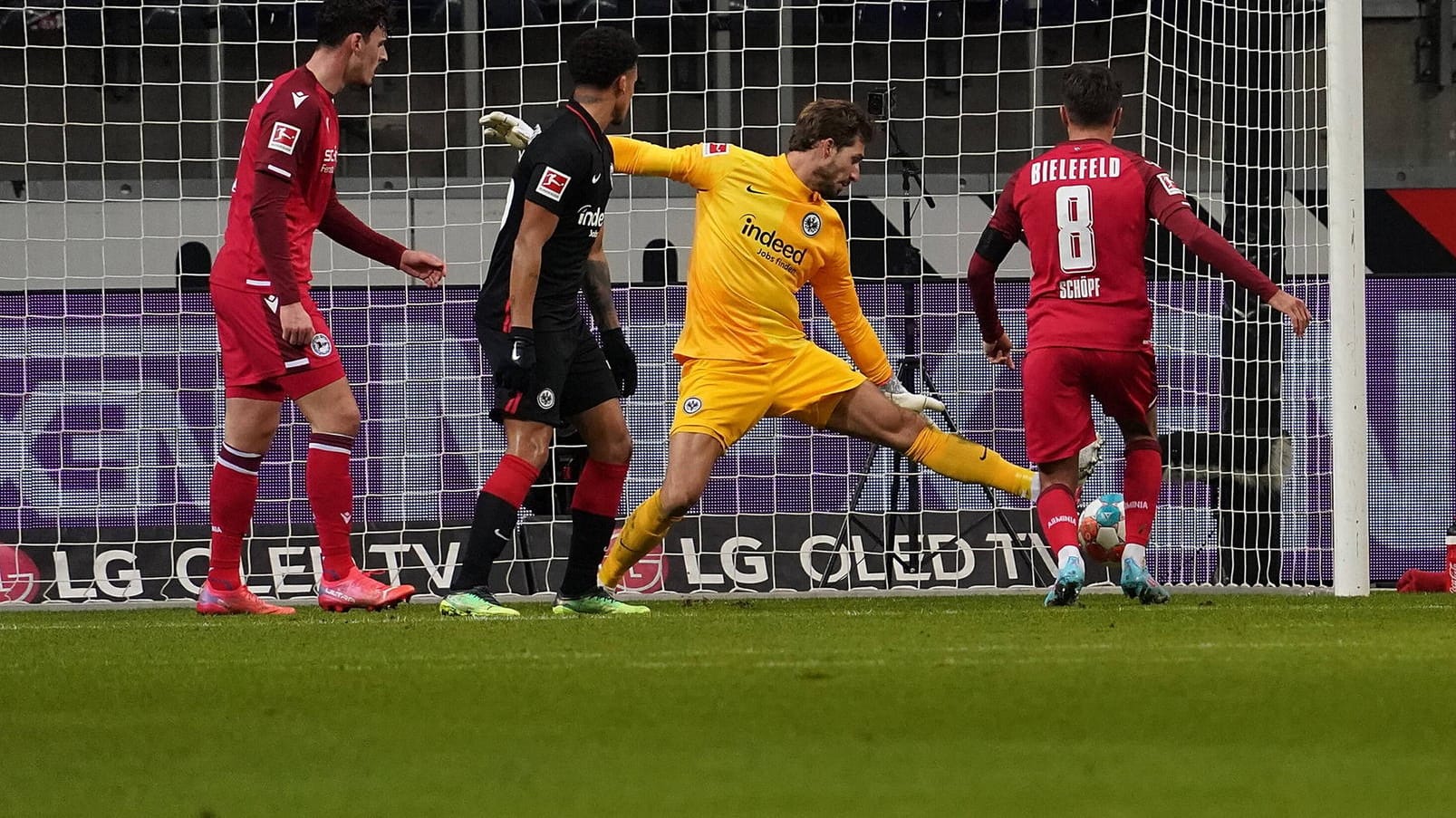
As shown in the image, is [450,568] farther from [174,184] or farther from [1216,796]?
[1216,796]

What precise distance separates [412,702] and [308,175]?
2.95 m

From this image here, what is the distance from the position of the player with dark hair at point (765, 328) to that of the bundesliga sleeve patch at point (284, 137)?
38.8 inches

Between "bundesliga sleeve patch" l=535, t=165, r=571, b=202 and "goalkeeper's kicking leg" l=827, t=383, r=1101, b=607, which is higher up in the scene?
"bundesliga sleeve patch" l=535, t=165, r=571, b=202

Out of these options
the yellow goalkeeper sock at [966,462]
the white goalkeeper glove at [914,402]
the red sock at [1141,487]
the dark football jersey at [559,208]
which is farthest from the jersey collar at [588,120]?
the red sock at [1141,487]

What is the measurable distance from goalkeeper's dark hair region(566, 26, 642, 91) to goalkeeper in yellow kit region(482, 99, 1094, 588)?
36 cm

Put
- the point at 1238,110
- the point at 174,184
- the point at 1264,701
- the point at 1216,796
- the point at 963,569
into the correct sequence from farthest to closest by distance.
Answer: the point at 174,184 < the point at 963,569 < the point at 1238,110 < the point at 1264,701 < the point at 1216,796

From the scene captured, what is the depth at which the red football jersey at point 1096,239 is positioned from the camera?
5.78 meters

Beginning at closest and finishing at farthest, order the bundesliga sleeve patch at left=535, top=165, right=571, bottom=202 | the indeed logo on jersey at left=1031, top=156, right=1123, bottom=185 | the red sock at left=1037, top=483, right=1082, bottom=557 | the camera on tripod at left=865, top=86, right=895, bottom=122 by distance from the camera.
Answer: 1. the bundesliga sleeve patch at left=535, top=165, right=571, bottom=202
2. the red sock at left=1037, top=483, right=1082, bottom=557
3. the indeed logo on jersey at left=1031, top=156, right=1123, bottom=185
4. the camera on tripod at left=865, top=86, right=895, bottom=122

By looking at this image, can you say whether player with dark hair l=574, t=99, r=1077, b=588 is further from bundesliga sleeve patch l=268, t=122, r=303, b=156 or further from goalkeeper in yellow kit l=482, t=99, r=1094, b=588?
bundesliga sleeve patch l=268, t=122, r=303, b=156

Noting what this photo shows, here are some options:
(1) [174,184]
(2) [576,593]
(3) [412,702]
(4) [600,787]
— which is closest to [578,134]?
(2) [576,593]

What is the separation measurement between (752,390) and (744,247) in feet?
1.40

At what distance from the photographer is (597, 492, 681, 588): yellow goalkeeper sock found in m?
5.82

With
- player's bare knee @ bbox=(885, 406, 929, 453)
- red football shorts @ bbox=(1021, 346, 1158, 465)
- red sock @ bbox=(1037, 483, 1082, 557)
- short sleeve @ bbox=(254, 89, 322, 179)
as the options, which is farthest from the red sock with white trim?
short sleeve @ bbox=(254, 89, 322, 179)

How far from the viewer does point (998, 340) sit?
618 cm
